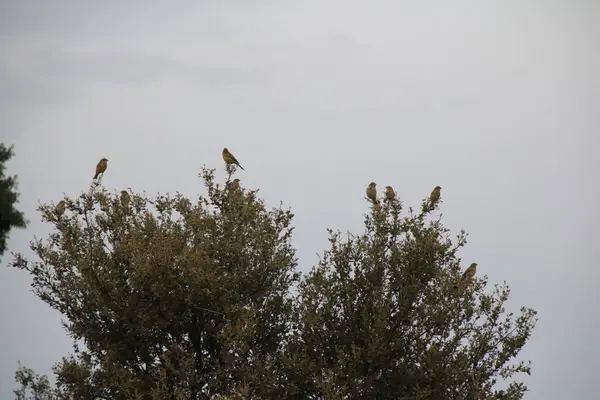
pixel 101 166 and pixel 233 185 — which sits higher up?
pixel 101 166

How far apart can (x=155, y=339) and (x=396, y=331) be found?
588cm

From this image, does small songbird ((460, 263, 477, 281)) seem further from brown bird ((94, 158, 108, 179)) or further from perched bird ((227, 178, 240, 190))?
brown bird ((94, 158, 108, 179))

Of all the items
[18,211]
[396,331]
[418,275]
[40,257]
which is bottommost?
[396,331]

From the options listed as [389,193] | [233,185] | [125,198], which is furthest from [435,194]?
[125,198]

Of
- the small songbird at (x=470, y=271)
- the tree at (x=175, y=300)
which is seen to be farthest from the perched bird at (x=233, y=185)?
the small songbird at (x=470, y=271)

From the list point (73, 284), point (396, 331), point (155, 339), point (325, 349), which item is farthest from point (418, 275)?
point (73, 284)

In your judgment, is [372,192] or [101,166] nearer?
[372,192]

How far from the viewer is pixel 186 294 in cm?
2208

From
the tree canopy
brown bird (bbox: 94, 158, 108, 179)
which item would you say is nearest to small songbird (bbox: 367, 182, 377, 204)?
the tree canopy

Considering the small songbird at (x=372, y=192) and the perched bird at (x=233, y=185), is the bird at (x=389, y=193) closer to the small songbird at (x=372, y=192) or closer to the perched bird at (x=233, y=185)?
the small songbird at (x=372, y=192)

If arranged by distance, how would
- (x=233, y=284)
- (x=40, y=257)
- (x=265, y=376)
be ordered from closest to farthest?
(x=265, y=376) → (x=233, y=284) → (x=40, y=257)

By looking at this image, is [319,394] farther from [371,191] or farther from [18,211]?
[18,211]

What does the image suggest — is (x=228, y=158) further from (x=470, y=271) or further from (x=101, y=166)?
(x=470, y=271)

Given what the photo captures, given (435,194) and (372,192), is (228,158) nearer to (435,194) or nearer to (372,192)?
(372,192)
